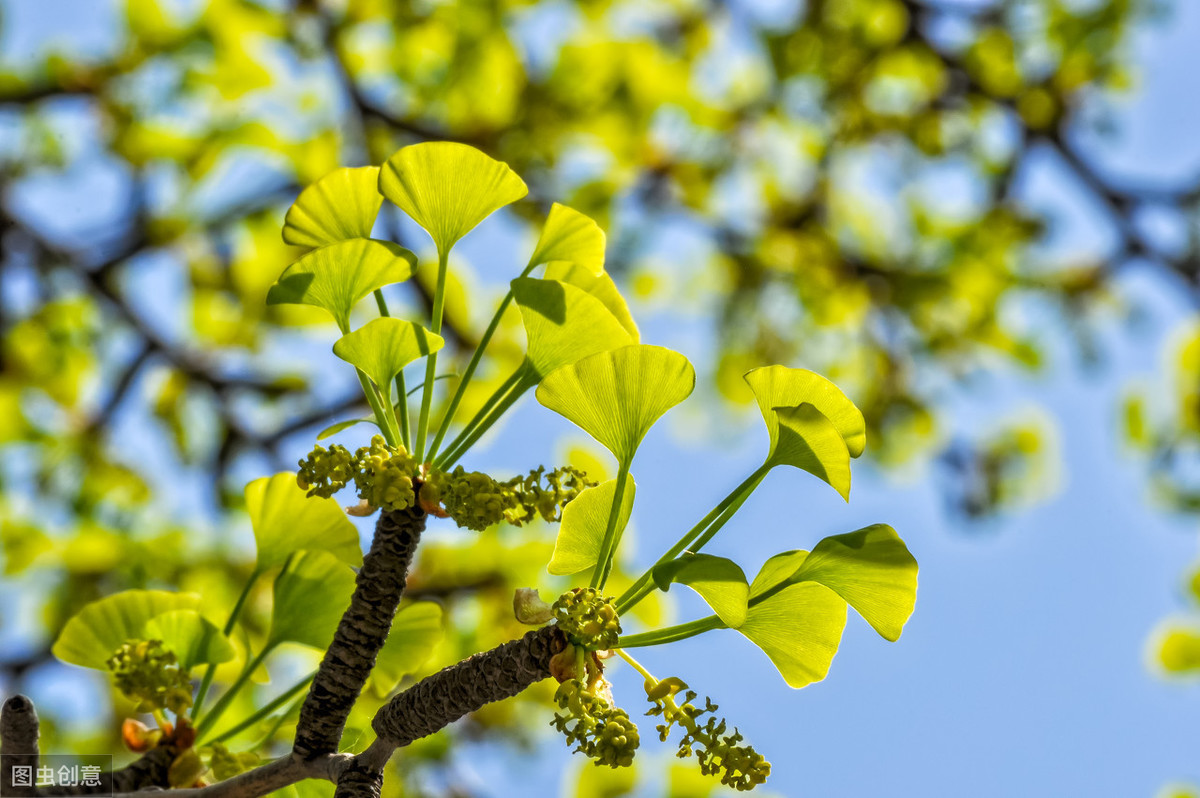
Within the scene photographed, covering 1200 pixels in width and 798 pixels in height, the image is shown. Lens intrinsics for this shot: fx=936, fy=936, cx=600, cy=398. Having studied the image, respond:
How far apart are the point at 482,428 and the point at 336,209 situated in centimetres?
Answer: 13

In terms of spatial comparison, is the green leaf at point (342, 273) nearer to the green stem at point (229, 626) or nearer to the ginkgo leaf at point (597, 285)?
the ginkgo leaf at point (597, 285)

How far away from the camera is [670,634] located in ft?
1.47

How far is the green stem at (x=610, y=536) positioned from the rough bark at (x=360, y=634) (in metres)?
0.09

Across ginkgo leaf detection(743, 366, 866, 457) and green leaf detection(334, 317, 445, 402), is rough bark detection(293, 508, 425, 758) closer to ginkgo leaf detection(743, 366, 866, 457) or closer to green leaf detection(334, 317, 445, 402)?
green leaf detection(334, 317, 445, 402)

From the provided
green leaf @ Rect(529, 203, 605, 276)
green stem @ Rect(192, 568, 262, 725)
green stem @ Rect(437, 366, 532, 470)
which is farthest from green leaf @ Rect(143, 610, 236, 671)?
green leaf @ Rect(529, 203, 605, 276)

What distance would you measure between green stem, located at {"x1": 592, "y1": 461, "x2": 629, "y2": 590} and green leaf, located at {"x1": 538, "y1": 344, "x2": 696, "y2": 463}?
0.01 metres

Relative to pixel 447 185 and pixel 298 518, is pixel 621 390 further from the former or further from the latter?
pixel 298 518

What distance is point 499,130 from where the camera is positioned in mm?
1659

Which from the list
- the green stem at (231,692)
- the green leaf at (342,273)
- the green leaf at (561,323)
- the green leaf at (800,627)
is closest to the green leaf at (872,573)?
the green leaf at (800,627)

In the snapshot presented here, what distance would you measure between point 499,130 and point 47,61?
2.57 ft

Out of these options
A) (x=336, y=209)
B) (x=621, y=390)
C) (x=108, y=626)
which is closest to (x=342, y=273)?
(x=336, y=209)

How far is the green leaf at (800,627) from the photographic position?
44 cm

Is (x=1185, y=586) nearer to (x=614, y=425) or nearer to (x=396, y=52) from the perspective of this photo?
(x=614, y=425)

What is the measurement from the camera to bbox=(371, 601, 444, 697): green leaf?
1.84 feet
